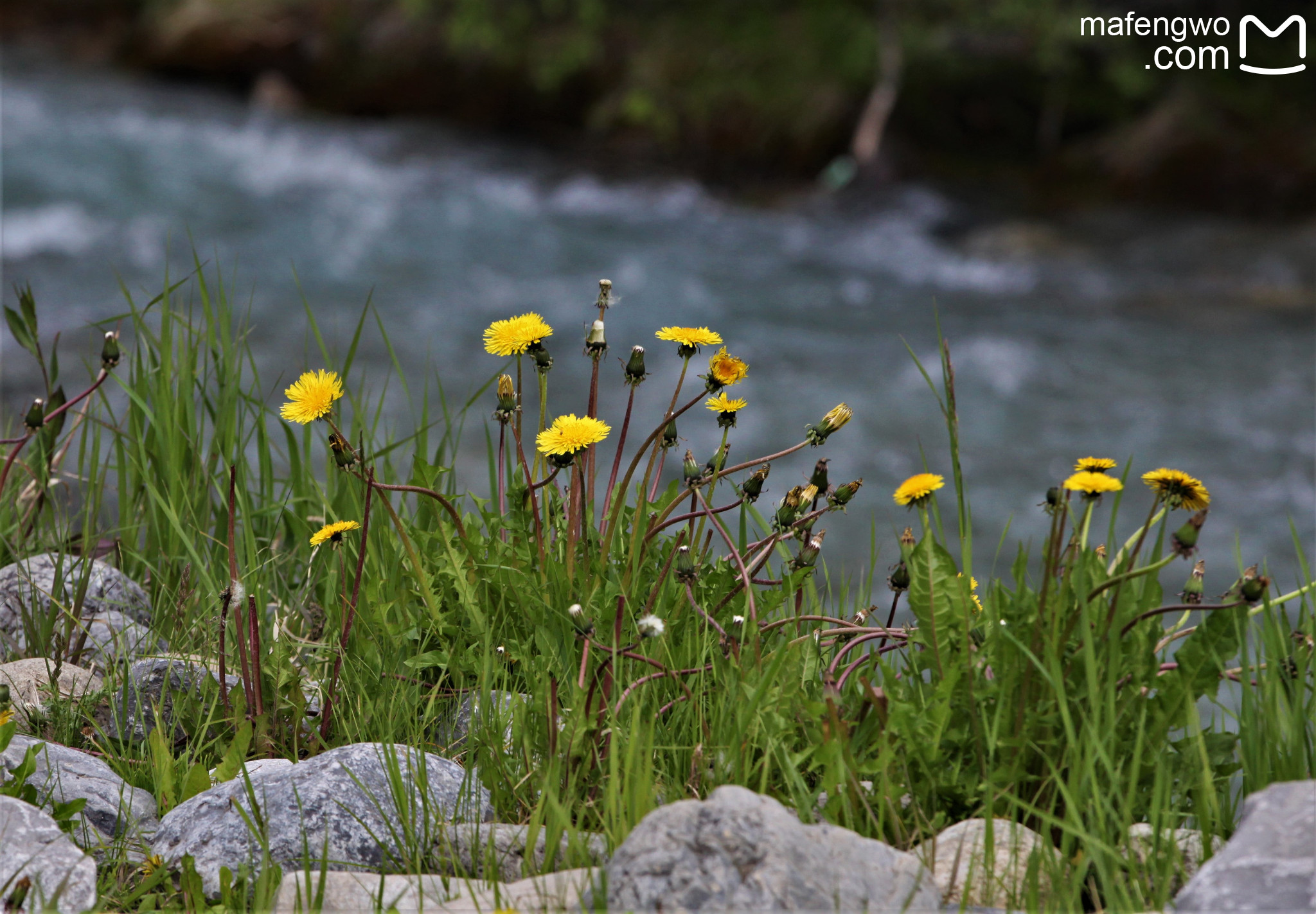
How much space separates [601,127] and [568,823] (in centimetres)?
1000

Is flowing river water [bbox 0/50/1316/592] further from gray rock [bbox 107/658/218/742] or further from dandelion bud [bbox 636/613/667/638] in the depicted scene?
dandelion bud [bbox 636/613/667/638]

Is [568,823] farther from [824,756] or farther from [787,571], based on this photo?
[787,571]

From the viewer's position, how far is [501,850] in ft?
4.08

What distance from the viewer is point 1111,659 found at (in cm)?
124

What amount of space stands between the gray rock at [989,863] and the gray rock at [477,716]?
52 cm

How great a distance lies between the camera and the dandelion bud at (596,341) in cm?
147

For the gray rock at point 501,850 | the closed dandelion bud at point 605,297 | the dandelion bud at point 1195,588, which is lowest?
the gray rock at point 501,850

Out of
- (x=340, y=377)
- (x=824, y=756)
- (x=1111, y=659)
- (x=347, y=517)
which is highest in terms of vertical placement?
(x=340, y=377)

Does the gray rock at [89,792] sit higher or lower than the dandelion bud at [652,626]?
lower

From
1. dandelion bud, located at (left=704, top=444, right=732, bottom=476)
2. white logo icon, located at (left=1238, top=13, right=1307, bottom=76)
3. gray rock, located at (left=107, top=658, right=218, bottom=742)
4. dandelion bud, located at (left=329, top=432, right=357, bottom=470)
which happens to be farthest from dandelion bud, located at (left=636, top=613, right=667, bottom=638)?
white logo icon, located at (left=1238, top=13, right=1307, bottom=76)

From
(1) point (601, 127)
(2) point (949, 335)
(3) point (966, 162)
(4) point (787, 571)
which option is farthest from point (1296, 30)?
(4) point (787, 571)

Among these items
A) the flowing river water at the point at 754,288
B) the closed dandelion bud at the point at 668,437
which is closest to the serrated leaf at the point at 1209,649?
the closed dandelion bud at the point at 668,437

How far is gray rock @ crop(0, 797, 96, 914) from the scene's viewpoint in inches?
45.5

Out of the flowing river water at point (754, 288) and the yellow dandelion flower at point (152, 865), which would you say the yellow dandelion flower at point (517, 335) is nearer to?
the yellow dandelion flower at point (152, 865)
